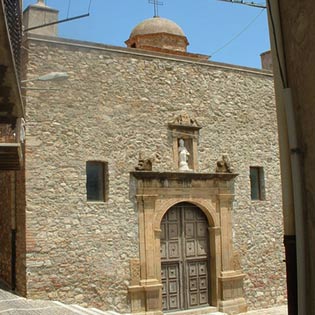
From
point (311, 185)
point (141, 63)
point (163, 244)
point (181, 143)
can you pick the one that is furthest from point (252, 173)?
point (311, 185)

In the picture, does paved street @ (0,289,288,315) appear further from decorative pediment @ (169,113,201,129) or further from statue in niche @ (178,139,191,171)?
decorative pediment @ (169,113,201,129)

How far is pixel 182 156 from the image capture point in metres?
13.3

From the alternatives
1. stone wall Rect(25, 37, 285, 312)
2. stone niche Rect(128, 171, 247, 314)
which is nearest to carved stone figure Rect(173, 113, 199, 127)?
stone wall Rect(25, 37, 285, 312)

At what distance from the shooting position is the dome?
19719 mm

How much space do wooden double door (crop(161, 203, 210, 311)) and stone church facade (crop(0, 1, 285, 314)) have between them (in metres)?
0.03

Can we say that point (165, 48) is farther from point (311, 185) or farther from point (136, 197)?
point (311, 185)

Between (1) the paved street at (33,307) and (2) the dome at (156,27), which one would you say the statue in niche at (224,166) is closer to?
(1) the paved street at (33,307)

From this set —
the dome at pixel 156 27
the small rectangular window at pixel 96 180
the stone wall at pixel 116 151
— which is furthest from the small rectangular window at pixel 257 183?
the dome at pixel 156 27

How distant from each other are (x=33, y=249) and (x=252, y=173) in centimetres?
655

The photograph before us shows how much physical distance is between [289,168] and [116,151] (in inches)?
409

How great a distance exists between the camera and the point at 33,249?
11.3 m

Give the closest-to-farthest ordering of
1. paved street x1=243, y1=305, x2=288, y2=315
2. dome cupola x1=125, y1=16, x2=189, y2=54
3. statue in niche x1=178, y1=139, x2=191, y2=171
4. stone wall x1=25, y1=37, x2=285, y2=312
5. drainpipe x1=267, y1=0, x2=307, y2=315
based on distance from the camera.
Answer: drainpipe x1=267, y1=0, x2=307, y2=315, stone wall x1=25, y1=37, x2=285, y2=312, statue in niche x1=178, y1=139, x2=191, y2=171, paved street x1=243, y1=305, x2=288, y2=315, dome cupola x1=125, y1=16, x2=189, y2=54

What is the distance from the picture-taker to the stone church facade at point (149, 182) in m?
11.7

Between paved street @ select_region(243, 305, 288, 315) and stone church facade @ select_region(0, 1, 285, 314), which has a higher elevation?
stone church facade @ select_region(0, 1, 285, 314)
